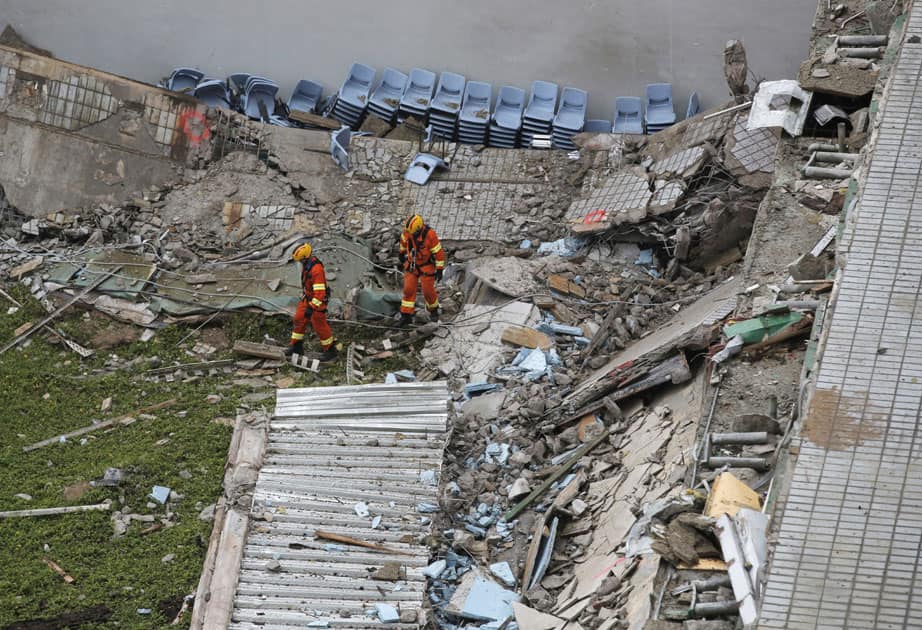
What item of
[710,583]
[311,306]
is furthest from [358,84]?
[710,583]

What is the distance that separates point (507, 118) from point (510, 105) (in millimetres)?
332

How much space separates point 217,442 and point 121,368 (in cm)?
213

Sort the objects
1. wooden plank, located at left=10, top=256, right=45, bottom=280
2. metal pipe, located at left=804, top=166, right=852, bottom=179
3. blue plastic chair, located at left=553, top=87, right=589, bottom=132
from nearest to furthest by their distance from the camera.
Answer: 1. metal pipe, located at left=804, top=166, right=852, bottom=179
2. wooden plank, located at left=10, top=256, right=45, bottom=280
3. blue plastic chair, located at left=553, top=87, right=589, bottom=132

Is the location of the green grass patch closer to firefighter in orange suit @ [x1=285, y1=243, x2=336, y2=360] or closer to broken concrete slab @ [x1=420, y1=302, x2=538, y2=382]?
firefighter in orange suit @ [x1=285, y1=243, x2=336, y2=360]

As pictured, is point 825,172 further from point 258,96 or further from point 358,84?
point 258,96

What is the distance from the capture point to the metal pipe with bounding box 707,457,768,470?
815 cm

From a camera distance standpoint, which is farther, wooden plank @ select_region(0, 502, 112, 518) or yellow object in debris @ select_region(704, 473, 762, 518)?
wooden plank @ select_region(0, 502, 112, 518)

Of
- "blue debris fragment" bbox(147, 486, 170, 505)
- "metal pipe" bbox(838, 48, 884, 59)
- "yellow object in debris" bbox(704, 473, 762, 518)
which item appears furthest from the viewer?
"metal pipe" bbox(838, 48, 884, 59)

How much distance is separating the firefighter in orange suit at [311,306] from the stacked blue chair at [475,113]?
4217 millimetres

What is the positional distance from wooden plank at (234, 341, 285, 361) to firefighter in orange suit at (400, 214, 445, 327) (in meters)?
1.50

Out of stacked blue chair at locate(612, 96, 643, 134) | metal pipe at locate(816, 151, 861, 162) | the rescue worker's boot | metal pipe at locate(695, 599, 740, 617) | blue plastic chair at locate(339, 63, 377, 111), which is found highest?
stacked blue chair at locate(612, 96, 643, 134)

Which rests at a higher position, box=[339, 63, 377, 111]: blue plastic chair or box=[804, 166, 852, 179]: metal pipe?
box=[339, 63, 377, 111]: blue plastic chair

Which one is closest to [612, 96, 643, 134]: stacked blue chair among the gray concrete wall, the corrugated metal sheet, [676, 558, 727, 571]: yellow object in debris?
the gray concrete wall

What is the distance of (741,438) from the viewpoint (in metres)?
8.45
